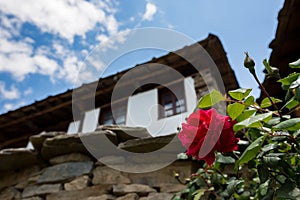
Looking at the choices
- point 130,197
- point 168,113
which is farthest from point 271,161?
point 168,113

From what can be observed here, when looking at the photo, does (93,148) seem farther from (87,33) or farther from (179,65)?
(179,65)

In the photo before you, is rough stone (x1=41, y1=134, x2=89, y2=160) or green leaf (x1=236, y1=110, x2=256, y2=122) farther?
rough stone (x1=41, y1=134, x2=89, y2=160)

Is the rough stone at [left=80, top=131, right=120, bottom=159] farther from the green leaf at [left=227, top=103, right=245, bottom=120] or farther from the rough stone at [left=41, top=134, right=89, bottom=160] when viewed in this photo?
the green leaf at [left=227, top=103, right=245, bottom=120]

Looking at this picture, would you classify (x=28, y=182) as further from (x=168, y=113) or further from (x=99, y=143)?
(x=168, y=113)

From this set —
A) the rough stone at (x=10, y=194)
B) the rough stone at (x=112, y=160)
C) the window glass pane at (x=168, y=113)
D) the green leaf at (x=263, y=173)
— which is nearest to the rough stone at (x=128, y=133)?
the rough stone at (x=112, y=160)

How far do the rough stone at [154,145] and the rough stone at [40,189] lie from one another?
54 centimetres

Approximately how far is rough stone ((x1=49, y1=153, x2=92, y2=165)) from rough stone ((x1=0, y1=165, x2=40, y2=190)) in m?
0.16

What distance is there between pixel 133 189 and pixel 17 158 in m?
0.95

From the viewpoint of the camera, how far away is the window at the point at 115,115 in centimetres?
409

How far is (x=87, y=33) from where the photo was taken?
217 cm

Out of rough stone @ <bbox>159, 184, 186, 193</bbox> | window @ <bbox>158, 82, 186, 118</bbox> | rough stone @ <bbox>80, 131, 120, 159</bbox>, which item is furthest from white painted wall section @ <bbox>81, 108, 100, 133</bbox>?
rough stone @ <bbox>159, 184, 186, 193</bbox>

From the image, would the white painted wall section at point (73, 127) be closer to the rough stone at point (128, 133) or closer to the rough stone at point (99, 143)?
the rough stone at point (99, 143)

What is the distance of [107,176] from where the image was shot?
1702 millimetres

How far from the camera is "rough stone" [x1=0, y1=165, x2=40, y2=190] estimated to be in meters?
1.97
